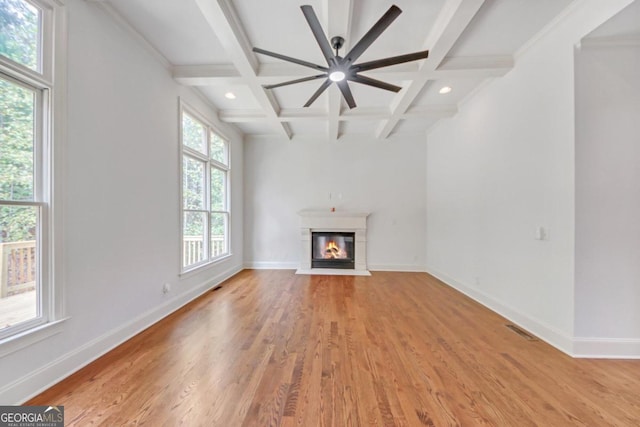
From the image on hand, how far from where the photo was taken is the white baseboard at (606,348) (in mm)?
2129

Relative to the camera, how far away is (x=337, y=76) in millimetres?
2322

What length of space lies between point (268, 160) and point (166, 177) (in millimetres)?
2876

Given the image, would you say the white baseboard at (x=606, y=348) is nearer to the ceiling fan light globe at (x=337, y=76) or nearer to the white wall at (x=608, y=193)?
the white wall at (x=608, y=193)

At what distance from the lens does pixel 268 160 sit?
18.8ft

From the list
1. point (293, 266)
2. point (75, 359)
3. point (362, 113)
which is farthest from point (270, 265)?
point (75, 359)

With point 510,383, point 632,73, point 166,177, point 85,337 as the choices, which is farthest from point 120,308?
point 632,73

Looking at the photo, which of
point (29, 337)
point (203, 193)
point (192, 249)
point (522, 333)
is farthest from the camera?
point (203, 193)

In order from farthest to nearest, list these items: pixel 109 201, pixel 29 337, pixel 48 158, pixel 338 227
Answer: pixel 338 227
pixel 109 201
pixel 48 158
pixel 29 337

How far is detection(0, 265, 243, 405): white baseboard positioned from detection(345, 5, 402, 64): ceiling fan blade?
3218 millimetres

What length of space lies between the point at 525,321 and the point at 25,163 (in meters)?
4.59

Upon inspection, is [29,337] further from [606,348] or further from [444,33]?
[606,348]

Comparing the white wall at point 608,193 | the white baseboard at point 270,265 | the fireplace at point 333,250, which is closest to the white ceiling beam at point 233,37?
the white wall at point 608,193

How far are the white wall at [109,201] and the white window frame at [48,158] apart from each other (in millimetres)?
63

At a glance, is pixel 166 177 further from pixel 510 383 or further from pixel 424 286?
pixel 424 286
